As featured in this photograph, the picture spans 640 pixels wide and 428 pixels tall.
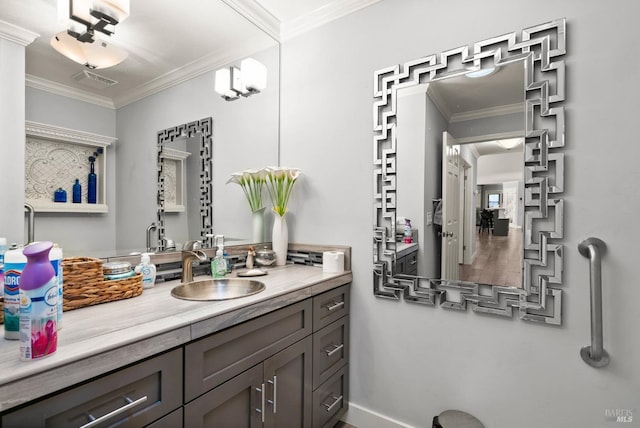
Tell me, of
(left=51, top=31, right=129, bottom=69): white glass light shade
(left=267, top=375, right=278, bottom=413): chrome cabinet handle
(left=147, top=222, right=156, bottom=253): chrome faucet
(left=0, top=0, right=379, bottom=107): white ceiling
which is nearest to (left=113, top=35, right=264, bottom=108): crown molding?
(left=0, top=0, right=379, bottom=107): white ceiling

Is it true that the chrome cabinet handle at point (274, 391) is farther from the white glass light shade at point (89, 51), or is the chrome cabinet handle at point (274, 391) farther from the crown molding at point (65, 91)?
the white glass light shade at point (89, 51)

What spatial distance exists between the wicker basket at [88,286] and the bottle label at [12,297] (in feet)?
0.84

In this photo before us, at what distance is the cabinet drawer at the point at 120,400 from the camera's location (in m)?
0.69

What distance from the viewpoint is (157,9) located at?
157cm

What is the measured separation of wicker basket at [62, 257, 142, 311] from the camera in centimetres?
108

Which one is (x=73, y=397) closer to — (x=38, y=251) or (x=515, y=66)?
(x=38, y=251)

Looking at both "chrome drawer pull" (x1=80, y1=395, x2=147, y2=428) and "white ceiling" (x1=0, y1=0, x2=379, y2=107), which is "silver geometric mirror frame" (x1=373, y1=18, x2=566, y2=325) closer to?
"white ceiling" (x1=0, y1=0, x2=379, y2=107)

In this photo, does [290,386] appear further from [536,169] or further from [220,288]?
[536,169]

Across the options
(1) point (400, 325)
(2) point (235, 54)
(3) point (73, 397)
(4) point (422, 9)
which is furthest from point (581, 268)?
(2) point (235, 54)

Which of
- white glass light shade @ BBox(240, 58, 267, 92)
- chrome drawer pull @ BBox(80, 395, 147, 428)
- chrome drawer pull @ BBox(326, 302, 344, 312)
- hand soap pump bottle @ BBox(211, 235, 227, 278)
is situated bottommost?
chrome drawer pull @ BBox(326, 302, 344, 312)

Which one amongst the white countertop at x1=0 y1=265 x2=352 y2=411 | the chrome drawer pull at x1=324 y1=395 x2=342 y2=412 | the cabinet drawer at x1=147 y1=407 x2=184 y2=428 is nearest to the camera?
the white countertop at x1=0 y1=265 x2=352 y2=411

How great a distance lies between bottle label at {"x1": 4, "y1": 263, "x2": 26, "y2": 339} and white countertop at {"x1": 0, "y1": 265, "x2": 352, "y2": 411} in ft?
0.09

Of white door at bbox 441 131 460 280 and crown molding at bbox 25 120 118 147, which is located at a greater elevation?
crown molding at bbox 25 120 118 147

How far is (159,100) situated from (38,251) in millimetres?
1152
